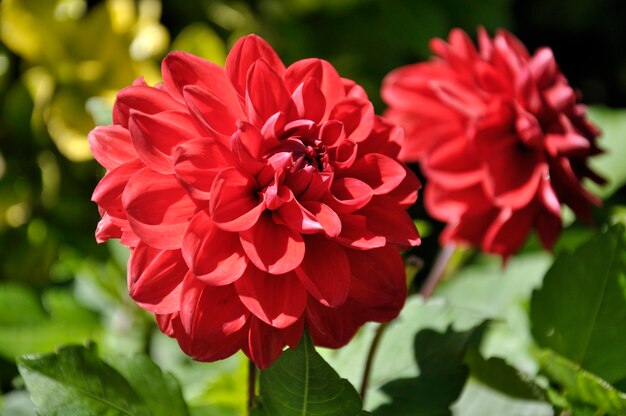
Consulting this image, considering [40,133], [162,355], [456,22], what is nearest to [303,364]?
[162,355]

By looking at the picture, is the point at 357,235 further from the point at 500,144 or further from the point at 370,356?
the point at 500,144

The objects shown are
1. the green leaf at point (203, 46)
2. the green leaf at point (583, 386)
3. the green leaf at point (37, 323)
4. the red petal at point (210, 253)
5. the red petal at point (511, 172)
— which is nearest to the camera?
the red petal at point (210, 253)

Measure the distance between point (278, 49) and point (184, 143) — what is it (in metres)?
0.87

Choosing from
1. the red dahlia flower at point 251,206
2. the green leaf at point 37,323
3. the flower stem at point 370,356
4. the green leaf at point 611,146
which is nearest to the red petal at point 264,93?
the red dahlia flower at point 251,206

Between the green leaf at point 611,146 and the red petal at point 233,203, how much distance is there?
2.48 ft

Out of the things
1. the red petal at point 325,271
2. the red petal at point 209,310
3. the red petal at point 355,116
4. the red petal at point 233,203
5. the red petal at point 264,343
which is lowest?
the red petal at point 264,343

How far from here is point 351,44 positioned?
55.3 inches

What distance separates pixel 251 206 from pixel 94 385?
184 millimetres

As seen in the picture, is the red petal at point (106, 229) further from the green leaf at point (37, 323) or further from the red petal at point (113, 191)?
the green leaf at point (37, 323)

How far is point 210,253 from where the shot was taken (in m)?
0.54

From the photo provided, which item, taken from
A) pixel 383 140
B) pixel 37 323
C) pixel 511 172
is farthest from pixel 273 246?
pixel 37 323

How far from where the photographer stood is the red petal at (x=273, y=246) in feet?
1.75

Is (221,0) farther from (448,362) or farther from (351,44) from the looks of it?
(448,362)

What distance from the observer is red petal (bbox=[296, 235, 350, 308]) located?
1.75 feet
